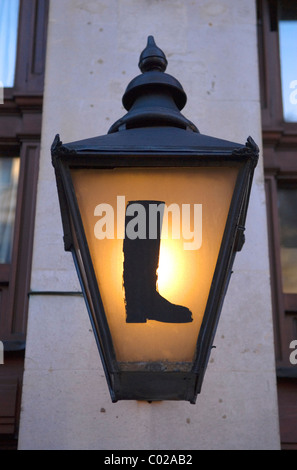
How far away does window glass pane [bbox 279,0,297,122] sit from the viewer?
540 centimetres

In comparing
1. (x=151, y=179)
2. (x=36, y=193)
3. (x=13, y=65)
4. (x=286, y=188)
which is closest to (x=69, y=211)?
(x=151, y=179)

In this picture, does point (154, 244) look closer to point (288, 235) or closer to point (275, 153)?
point (288, 235)

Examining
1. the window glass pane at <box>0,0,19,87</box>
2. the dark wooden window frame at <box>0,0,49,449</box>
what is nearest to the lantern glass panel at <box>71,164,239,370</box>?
the dark wooden window frame at <box>0,0,49,449</box>

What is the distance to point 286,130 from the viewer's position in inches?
204

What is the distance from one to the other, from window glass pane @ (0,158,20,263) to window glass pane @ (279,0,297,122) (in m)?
2.51

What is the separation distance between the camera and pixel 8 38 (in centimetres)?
557

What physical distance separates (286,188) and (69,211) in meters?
3.56

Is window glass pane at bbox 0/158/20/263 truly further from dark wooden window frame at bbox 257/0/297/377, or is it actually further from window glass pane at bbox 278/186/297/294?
window glass pane at bbox 278/186/297/294

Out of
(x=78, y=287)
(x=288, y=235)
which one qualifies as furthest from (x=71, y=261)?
(x=288, y=235)

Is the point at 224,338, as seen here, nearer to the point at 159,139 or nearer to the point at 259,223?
the point at 259,223

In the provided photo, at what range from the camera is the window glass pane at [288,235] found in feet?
15.9

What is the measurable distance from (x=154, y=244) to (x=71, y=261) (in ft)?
7.90

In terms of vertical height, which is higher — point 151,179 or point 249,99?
point 249,99

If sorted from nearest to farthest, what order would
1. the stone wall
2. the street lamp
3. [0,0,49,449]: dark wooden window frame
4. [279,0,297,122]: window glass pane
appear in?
1. the street lamp
2. the stone wall
3. [0,0,49,449]: dark wooden window frame
4. [279,0,297,122]: window glass pane
